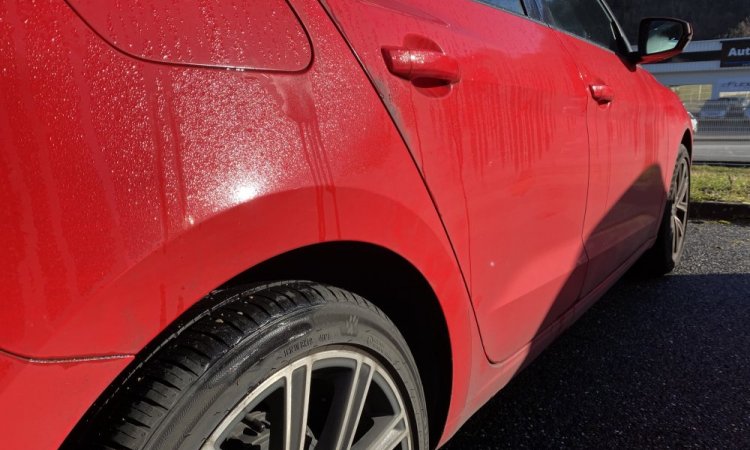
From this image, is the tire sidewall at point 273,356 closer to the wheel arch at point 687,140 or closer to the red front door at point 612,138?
the red front door at point 612,138

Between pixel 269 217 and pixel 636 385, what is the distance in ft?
7.09

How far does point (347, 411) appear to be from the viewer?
1262 mm

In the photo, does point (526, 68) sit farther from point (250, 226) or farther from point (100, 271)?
point (100, 271)

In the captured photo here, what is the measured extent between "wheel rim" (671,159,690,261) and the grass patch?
2.41m

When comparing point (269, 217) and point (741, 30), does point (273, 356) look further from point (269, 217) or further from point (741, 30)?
point (741, 30)

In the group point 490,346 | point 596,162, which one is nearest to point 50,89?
point 490,346

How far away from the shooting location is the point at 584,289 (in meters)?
2.36

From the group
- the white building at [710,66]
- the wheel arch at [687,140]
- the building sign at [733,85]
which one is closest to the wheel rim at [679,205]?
the wheel arch at [687,140]

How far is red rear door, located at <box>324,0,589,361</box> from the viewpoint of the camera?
1327mm

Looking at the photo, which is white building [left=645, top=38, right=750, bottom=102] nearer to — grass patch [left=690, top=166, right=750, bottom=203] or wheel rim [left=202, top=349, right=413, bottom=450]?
grass patch [left=690, top=166, right=750, bottom=203]

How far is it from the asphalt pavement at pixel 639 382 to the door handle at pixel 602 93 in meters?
1.20

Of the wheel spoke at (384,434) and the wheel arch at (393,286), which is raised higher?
the wheel arch at (393,286)

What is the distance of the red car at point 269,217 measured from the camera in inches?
31.1

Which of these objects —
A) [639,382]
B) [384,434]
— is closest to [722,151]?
[639,382]
